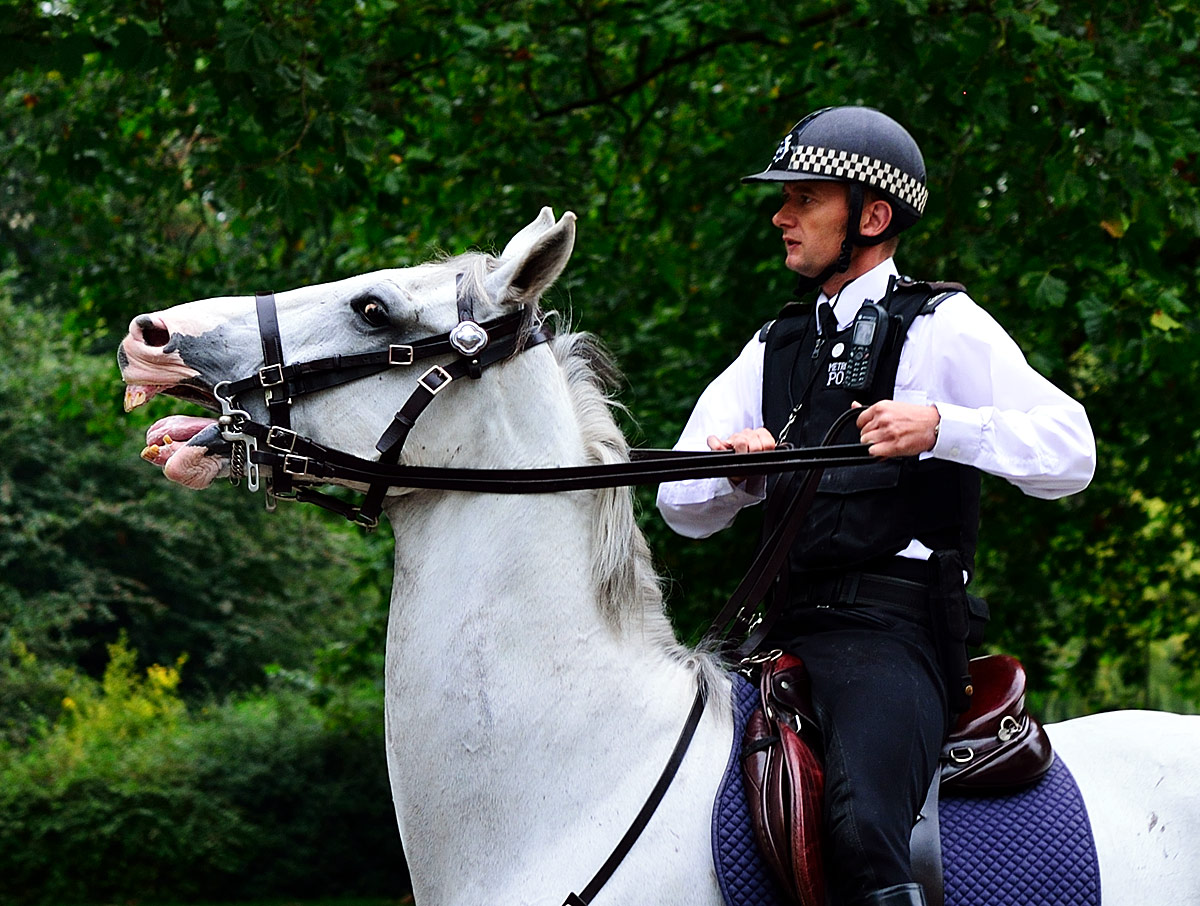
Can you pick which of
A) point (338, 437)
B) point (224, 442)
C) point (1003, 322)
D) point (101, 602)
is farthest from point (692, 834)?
point (101, 602)

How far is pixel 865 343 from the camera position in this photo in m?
3.09

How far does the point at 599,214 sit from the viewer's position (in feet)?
30.6

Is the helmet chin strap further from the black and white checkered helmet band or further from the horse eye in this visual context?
the horse eye

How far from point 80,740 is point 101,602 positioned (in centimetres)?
623

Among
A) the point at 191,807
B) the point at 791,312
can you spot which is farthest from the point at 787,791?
the point at 191,807

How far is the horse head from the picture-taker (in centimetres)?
275

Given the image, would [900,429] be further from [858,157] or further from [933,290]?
[858,157]

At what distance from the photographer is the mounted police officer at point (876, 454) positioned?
2.72 metres

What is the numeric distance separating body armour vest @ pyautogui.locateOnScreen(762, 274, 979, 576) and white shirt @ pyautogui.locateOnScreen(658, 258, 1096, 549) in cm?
5

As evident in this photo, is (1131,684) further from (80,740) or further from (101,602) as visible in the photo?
(101,602)

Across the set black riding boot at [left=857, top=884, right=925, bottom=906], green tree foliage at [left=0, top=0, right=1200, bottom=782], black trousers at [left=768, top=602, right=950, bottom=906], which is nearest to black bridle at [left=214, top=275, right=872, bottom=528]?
black trousers at [left=768, top=602, right=950, bottom=906]

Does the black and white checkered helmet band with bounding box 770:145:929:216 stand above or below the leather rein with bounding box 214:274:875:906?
above

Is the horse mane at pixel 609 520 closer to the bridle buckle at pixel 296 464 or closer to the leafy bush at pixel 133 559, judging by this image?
the bridle buckle at pixel 296 464

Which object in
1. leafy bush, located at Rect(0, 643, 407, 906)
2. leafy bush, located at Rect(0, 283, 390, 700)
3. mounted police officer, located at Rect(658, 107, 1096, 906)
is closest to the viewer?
mounted police officer, located at Rect(658, 107, 1096, 906)
